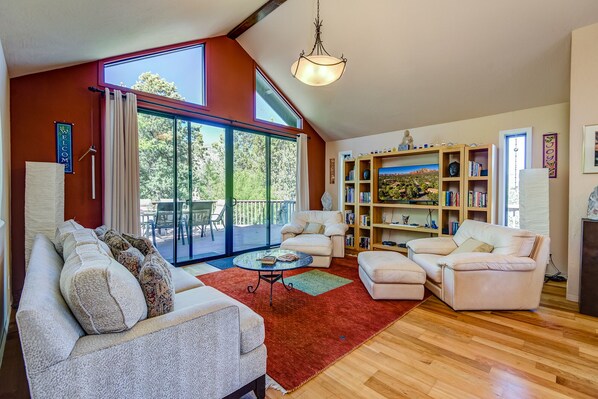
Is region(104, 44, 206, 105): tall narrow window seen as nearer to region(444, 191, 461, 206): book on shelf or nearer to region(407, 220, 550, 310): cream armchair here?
region(444, 191, 461, 206): book on shelf

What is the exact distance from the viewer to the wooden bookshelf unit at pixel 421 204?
13.3 ft

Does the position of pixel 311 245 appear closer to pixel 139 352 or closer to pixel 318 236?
pixel 318 236

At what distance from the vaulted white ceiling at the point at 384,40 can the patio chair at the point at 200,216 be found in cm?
229

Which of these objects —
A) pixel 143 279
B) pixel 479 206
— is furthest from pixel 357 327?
pixel 479 206

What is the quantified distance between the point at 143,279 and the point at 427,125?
488cm

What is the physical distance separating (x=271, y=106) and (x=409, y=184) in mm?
3043

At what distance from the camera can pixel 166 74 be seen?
13.5 feet

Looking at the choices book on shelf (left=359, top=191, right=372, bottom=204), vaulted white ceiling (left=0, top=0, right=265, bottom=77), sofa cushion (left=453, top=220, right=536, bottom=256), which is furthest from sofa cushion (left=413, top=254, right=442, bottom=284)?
vaulted white ceiling (left=0, top=0, right=265, bottom=77)

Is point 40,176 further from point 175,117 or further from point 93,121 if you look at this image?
point 175,117

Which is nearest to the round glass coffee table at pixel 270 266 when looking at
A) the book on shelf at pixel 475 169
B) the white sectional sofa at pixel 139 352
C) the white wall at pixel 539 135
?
the white sectional sofa at pixel 139 352

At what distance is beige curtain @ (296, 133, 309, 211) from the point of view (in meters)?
5.70

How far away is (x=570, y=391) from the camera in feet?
5.47

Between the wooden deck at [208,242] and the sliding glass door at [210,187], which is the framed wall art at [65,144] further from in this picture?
the wooden deck at [208,242]

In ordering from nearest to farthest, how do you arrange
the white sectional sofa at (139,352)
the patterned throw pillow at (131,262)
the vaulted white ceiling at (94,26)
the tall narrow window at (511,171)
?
the white sectional sofa at (139,352), the patterned throw pillow at (131,262), the vaulted white ceiling at (94,26), the tall narrow window at (511,171)
